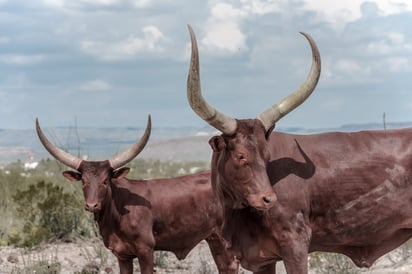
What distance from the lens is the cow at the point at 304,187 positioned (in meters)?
7.27

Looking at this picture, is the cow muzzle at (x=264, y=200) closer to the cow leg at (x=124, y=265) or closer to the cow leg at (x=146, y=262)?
the cow leg at (x=146, y=262)

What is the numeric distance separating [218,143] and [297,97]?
0.81m

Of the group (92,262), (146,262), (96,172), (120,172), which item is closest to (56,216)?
(92,262)

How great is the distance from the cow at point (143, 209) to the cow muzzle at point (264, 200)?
3926 mm

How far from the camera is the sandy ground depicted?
1249 centimetres

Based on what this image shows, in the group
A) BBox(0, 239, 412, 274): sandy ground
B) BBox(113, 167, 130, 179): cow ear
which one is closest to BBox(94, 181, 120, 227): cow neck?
BBox(113, 167, 130, 179): cow ear

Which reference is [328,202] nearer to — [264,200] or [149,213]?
[264,200]

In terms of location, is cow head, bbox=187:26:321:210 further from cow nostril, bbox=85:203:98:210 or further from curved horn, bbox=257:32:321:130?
cow nostril, bbox=85:203:98:210

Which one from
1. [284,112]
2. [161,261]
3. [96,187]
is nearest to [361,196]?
[284,112]

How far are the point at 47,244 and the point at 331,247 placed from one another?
843cm

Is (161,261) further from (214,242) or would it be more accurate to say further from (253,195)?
(253,195)

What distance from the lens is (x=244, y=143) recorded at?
23.8ft

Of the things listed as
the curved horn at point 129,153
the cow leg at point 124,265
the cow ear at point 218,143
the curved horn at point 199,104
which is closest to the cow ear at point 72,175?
the curved horn at point 129,153

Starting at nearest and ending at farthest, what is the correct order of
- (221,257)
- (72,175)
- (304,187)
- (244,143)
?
(244,143)
(304,187)
(72,175)
(221,257)
